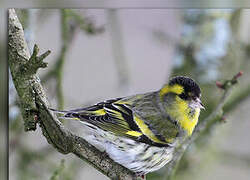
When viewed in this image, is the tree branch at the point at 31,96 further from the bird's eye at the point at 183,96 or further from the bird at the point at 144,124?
the bird's eye at the point at 183,96

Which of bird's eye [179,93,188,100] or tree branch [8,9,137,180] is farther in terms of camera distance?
bird's eye [179,93,188,100]

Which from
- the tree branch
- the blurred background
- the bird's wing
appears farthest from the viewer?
the blurred background

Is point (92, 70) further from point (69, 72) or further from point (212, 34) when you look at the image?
point (212, 34)

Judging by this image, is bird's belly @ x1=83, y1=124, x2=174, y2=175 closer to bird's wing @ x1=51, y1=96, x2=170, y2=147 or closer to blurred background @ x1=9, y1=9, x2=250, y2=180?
bird's wing @ x1=51, y1=96, x2=170, y2=147

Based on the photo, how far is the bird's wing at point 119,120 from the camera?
4.77 feet

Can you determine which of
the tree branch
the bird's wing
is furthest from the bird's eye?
the tree branch

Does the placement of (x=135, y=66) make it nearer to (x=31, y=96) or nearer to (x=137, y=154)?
(x=137, y=154)

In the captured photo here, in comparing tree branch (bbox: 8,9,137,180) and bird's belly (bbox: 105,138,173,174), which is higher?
tree branch (bbox: 8,9,137,180)

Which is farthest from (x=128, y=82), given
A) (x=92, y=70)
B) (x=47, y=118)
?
(x=47, y=118)

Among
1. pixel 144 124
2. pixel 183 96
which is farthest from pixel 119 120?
pixel 183 96

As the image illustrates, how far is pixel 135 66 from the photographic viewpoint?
A: 211 cm

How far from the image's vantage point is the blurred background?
1.78 metres

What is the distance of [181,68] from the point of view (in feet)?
7.44

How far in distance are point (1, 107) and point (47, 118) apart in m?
0.39
